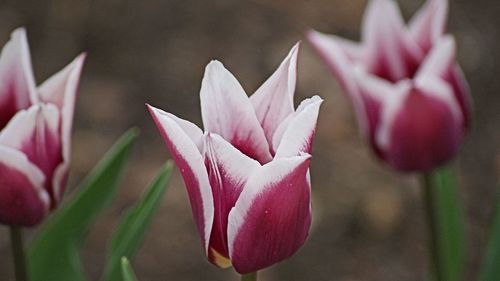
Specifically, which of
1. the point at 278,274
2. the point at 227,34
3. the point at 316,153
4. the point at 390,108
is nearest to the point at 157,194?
the point at 390,108

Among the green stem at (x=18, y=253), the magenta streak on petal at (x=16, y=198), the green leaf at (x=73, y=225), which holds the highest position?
the magenta streak on petal at (x=16, y=198)

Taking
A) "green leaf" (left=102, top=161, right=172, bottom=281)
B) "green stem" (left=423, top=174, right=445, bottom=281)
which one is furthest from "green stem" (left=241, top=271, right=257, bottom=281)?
"green stem" (left=423, top=174, right=445, bottom=281)

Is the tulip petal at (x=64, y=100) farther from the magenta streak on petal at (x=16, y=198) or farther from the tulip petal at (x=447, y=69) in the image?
the tulip petal at (x=447, y=69)

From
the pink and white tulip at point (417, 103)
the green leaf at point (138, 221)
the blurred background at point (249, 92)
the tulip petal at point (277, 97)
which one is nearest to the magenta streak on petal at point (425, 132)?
the pink and white tulip at point (417, 103)

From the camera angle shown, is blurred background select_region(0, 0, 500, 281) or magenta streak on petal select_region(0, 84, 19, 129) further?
blurred background select_region(0, 0, 500, 281)

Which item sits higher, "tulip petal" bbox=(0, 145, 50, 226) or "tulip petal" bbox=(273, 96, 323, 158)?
"tulip petal" bbox=(273, 96, 323, 158)

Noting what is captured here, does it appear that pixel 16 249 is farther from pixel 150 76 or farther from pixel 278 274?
pixel 150 76

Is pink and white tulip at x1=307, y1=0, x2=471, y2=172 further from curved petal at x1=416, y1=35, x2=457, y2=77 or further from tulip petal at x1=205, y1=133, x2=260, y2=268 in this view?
tulip petal at x1=205, y1=133, x2=260, y2=268
